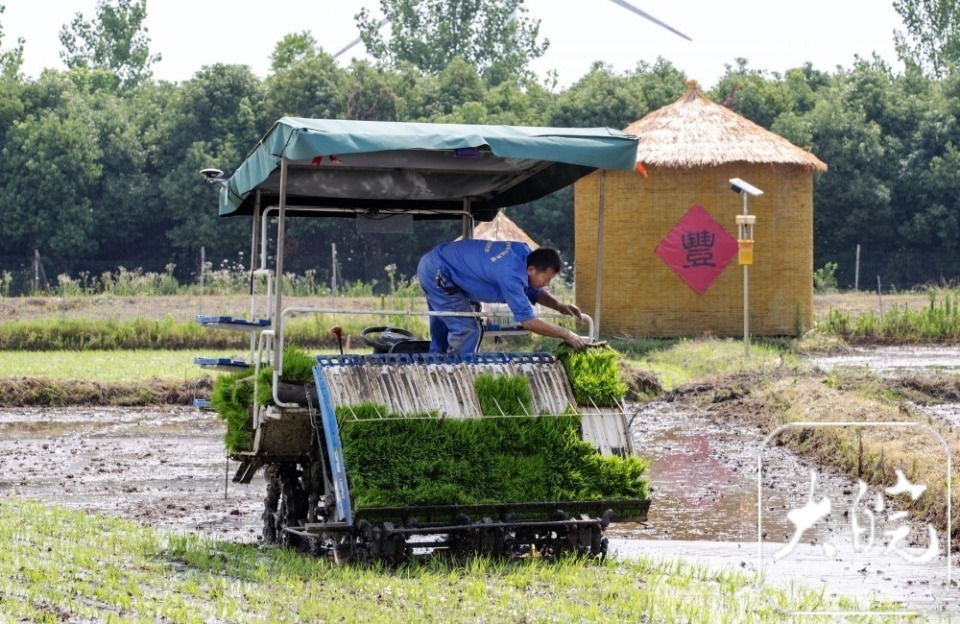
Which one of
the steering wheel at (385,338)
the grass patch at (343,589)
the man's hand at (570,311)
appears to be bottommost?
the grass patch at (343,589)

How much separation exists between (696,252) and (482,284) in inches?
750

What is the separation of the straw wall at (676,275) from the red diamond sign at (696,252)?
12 centimetres

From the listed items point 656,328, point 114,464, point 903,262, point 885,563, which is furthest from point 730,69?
point 885,563

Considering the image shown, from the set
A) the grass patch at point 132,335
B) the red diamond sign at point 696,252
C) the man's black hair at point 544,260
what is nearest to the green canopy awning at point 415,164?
the man's black hair at point 544,260

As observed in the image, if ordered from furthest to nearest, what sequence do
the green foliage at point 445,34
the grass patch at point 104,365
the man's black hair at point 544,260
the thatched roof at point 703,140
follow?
the green foliage at point 445,34 < the thatched roof at point 703,140 < the grass patch at point 104,365 < the man's black hair at point 544,260

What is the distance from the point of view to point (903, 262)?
47.9 meters

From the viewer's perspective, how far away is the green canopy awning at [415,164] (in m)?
9.31

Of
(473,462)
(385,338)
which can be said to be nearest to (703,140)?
(385,338)

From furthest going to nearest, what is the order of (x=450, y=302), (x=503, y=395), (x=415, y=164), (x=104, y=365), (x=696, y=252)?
(x=696, y=252) → (x=104, y=365) → (x=415, y=164) → (x=450, y=302) → (x=503, y=395)

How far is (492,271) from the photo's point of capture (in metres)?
9.99

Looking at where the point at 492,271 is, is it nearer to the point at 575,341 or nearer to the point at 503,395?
the point at 575,341

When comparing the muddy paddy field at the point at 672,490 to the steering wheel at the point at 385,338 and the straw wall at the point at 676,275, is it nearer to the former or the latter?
the steering wheel at the point at 385,338

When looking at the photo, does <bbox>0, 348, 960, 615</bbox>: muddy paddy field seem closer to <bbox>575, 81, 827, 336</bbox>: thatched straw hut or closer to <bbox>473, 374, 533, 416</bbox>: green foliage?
<bbox>473, 374, 533, 416</bbox>: green foliage

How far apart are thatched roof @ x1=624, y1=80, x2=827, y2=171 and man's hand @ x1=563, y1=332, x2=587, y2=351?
60.1 feet
